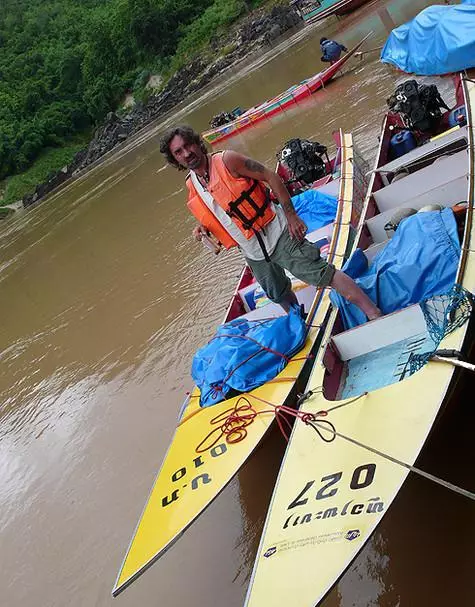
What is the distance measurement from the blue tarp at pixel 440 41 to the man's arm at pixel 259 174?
725 centimetres

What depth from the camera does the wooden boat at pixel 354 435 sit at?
8.89 ft

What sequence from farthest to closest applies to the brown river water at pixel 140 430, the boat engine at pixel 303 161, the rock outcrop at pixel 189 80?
1. the rock outcrop at pixel 189 80
2. the boat engine at pixel 303 161
3. the brown river water at pixel 140 430

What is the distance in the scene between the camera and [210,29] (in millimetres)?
38188

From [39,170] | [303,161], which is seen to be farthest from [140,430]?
[39,170]

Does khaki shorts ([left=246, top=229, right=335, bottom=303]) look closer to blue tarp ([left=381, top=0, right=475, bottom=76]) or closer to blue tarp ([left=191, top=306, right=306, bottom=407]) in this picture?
blue tarp ([left=191, top=306, right=306, bottom=407])

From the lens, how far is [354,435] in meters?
3.24

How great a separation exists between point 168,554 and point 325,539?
6.18ft

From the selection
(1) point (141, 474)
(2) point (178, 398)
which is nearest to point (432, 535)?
(1) point (141, 474)

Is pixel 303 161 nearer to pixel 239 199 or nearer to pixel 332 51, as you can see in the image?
pixel 239 199

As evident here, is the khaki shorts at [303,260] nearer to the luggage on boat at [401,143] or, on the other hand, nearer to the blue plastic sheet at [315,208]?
the blue plastic sheet at [315,208]

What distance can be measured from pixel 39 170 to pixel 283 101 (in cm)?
3037

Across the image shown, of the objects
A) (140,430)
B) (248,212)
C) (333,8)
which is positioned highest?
(248,212)

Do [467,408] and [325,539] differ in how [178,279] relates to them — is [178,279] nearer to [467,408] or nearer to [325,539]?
[467,408]

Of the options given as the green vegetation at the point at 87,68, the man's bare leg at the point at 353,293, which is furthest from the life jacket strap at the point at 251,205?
the green vegetation at the point at 87,68
